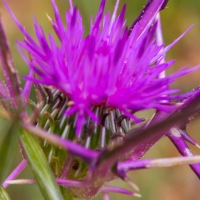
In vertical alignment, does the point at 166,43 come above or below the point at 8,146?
below

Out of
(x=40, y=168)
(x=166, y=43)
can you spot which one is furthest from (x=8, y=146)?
(x=166, y=43)

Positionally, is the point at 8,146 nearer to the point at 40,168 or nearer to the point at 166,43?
the point at 40,168

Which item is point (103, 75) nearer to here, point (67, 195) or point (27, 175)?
point (67, 195)

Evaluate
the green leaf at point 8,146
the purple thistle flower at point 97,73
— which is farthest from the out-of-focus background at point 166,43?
the green leaf at point 8,146

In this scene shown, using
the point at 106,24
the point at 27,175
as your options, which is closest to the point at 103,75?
the point at 106,24

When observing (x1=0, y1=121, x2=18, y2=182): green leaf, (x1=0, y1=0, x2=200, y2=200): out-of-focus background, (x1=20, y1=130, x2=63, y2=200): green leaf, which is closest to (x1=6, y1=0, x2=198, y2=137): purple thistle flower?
(x1=20, y1=130, x2=63, y2=200): green leaf

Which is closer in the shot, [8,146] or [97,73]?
[8,146]

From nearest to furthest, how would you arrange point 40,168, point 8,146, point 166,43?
point 8,146 < point 40,168 < point 166,43

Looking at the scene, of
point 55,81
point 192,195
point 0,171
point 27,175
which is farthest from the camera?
point 192,195
